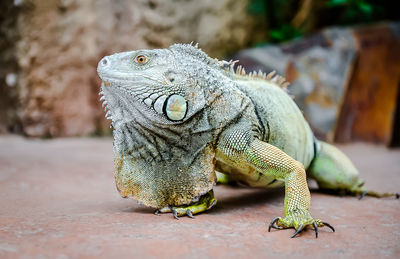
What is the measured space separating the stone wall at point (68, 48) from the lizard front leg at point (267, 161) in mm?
8374

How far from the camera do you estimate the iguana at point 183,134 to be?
301 centimetres

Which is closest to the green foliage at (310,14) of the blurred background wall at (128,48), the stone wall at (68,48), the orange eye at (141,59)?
the blurred background wall at (128,48)

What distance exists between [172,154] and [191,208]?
1.69ft

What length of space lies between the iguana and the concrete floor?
222mm

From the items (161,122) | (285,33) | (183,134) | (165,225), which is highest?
(285,33)

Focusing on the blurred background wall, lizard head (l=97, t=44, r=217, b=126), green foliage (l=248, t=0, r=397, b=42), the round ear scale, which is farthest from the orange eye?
green foliage (l=248, t=0, r=397, b=42)

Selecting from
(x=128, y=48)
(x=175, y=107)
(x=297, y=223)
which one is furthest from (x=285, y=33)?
(x=297, y=223)

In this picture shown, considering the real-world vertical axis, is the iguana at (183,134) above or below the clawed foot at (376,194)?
above

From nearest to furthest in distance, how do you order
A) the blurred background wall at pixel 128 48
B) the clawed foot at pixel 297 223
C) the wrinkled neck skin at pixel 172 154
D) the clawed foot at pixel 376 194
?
the clawed foot at pixel 297 223 → the wrinkled neck skin at pixel 172 154 → the clawed foot at pixel 376 194 → the blurred background wall at pixel 128 48

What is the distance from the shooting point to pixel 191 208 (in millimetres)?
3309

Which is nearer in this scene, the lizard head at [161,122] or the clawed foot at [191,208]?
the lizard head at [161,122]

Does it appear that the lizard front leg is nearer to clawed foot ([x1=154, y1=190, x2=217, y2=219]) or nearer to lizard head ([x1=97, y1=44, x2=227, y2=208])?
lizard head ([x1=97, y1=44, x2=227, y2=208])

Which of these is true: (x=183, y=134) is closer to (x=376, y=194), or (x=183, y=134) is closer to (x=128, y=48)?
(x=376, y=194)

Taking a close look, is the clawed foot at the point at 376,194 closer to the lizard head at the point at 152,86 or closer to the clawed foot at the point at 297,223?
the clawed foot at the point at 297,223
